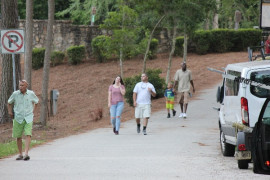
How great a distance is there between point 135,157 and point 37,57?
98.5 ft

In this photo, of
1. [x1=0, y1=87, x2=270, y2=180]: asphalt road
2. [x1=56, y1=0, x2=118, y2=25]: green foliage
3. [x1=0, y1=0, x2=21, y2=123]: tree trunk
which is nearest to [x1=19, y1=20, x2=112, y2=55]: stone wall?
[x1=56, y1=0, x2=118, y2=25]: green foliage

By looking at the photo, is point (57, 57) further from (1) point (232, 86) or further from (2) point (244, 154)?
→ (2) point (244, 154)

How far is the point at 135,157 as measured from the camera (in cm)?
1419

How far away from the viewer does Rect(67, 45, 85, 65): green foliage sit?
43.1m

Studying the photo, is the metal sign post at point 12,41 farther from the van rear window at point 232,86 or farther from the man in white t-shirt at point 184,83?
the van rear window at point 232,86

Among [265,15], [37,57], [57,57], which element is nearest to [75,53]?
[57,57]

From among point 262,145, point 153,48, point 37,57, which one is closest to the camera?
point 262,145

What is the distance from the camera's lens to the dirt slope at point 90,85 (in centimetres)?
2486

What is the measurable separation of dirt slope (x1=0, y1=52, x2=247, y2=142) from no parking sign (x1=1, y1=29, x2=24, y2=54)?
2.86 m

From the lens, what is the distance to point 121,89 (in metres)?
20.5

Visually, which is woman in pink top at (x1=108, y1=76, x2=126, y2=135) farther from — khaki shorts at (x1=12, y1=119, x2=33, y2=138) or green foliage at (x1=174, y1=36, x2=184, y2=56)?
green foliage at (x1=174, y1=36, x2=184, y2=56)

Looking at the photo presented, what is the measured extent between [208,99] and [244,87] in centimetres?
1743

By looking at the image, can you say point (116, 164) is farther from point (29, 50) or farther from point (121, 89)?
point (29, 50)

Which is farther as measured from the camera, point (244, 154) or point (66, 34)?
point (66, 34)
